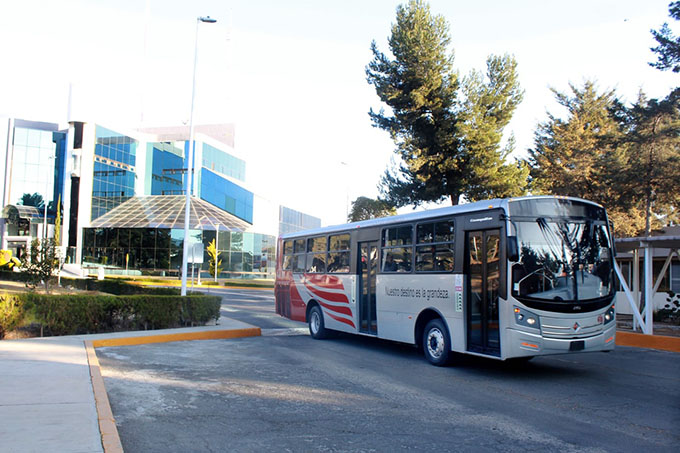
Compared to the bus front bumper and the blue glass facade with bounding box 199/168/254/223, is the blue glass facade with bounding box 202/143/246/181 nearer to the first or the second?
the blue glass facade with bounding box 199/168/254/223

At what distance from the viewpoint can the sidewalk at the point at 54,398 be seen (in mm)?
5402

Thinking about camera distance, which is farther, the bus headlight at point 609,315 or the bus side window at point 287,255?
the bus side window at point 287,255

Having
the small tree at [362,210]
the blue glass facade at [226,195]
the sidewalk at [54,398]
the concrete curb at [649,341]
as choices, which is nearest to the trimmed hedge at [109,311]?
the sidewalk at [54,398]

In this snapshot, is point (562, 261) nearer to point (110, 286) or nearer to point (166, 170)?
point (110, 286)

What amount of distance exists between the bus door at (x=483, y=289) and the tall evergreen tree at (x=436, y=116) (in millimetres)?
17419

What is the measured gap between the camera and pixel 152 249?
60.7 m

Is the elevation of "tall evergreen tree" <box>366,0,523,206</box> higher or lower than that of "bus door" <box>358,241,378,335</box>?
higher

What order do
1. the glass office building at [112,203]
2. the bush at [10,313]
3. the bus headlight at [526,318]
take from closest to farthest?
the bus headlight at [526,318] < the bush at [10,313] < the glass office building at [112,203]

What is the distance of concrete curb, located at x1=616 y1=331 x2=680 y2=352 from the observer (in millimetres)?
13773

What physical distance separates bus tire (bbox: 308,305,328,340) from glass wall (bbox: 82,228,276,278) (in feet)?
147

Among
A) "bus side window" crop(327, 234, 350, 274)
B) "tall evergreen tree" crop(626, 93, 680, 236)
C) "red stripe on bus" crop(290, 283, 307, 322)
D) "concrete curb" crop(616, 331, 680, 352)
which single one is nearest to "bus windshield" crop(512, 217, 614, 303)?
"concrete curb" crop(616, 331, 680, 352)

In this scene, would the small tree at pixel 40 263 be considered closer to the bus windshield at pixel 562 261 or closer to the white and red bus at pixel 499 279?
the white and red bus at pixel 499 279

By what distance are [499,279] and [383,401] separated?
3034mm

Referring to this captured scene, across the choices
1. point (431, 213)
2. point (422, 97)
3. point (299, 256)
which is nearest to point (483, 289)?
point (431, 213)
